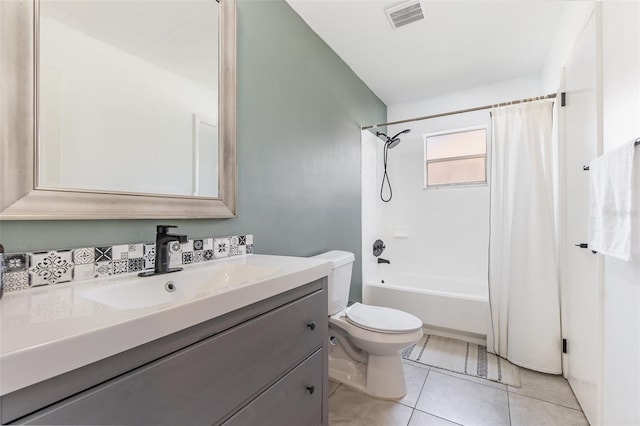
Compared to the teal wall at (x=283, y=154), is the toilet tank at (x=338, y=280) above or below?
below

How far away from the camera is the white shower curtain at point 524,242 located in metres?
2.04

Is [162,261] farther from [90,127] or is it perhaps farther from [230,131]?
[230,131]

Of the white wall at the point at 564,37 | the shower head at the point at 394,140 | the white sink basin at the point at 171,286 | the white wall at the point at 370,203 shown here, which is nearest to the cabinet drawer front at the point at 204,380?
the white sink basin at the point at 171,286

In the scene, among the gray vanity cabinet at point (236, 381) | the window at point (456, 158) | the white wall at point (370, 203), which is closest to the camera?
the gray vanity cabinet at point (236, 381)

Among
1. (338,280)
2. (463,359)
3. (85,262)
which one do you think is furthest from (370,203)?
(85,262)

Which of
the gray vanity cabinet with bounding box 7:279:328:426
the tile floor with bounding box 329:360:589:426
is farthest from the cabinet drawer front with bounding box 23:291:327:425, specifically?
the tile floor with bounding box 329:360:589:426

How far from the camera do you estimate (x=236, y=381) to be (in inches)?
31.8

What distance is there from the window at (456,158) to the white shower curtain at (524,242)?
0.77 m

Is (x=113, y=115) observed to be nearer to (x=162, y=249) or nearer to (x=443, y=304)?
(x=162, y=249)

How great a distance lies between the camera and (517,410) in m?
1.64

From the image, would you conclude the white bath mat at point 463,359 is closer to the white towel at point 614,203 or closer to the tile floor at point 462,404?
the tile floor at point 462,404

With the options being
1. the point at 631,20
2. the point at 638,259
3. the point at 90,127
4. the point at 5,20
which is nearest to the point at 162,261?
the point at 90,127

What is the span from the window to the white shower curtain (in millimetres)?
769

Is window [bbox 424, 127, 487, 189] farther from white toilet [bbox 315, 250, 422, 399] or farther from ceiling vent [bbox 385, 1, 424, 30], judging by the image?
white toilet [bbox 315, 250, 422, 399]
